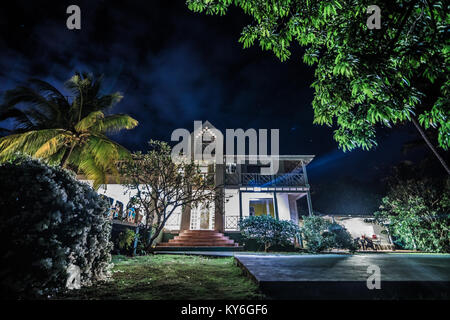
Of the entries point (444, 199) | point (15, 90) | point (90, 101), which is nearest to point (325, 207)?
point (444, 199)

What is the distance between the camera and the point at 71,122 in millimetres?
8727

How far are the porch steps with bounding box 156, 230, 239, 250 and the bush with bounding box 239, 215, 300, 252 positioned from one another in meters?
1.90

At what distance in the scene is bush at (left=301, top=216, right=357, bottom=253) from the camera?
8555 mm

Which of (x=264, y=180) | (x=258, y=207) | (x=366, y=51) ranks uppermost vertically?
(x=264, y=180)

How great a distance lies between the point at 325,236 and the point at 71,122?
13.0 meters

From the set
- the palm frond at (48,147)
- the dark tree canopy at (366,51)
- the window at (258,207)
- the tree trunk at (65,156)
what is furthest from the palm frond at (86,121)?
the window at (258,207)

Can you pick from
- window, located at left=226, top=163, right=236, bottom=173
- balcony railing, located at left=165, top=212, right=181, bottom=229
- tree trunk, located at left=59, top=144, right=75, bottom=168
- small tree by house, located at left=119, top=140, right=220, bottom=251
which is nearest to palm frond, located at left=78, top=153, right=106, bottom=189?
tree trunk, located at left=59, top=144, right=75, bottom=168

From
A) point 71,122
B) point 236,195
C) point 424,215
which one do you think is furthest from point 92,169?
point 424,215

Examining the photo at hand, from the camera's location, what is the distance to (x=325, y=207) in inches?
998

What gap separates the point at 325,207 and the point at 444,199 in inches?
691

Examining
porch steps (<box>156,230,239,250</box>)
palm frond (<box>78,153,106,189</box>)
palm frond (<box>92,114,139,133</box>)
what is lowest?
porch steps (<box>156,230,239,250</box>)

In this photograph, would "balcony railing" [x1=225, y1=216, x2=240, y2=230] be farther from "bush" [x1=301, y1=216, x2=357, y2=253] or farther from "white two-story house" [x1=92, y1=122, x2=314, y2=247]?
"bush" [x1=301, y1=216, x2=357, y2=253]

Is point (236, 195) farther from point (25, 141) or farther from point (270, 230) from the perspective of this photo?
point (25, 141)

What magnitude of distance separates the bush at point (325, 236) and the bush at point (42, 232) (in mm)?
8683
